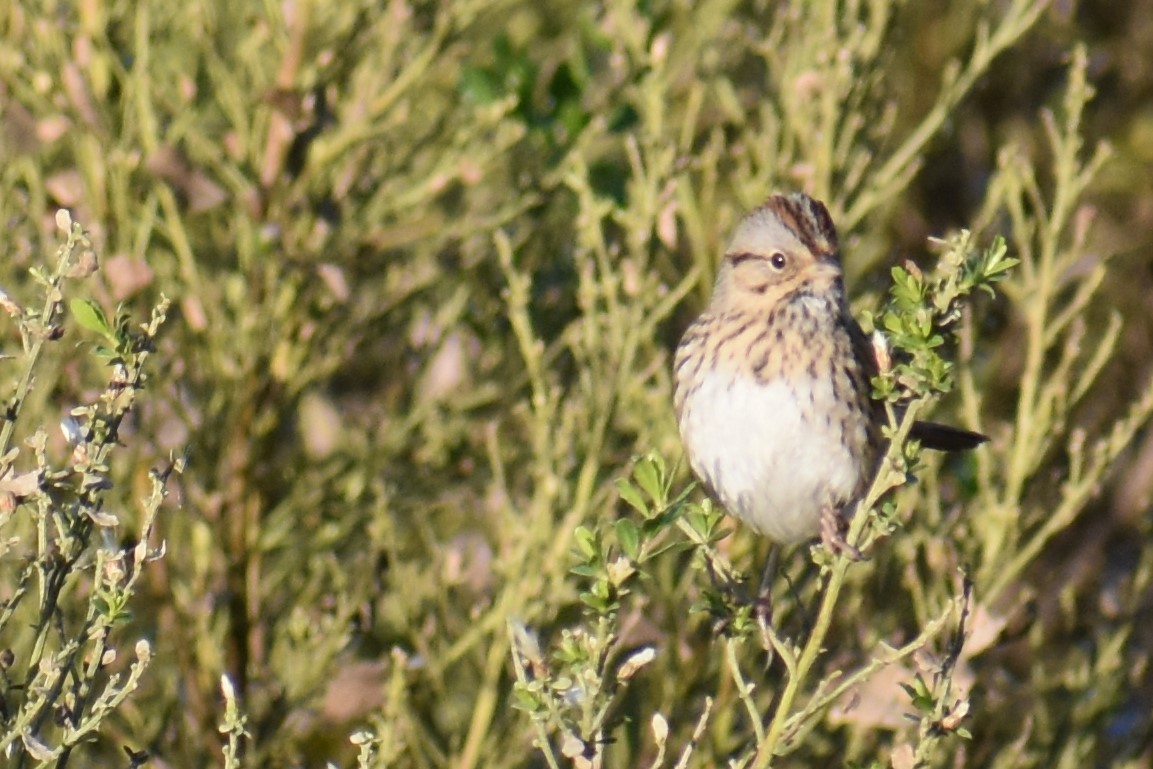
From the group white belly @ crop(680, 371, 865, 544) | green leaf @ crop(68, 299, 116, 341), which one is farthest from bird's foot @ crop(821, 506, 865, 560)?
green leaf @ crop(68, 299, 116, 341)

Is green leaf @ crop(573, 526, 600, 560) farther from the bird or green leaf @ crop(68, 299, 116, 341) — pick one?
the bird

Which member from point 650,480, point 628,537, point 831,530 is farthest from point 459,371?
point 628,537

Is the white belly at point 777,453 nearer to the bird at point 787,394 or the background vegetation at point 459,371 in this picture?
the bird at point 787,394

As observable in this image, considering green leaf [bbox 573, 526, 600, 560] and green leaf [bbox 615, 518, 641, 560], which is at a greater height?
green leaf [bbox 615, 518, 641, 560]

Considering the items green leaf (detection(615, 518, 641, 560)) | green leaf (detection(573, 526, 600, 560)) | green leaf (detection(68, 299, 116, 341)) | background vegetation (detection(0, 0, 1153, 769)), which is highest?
green leaf (detection(68, 299, 116, 341))

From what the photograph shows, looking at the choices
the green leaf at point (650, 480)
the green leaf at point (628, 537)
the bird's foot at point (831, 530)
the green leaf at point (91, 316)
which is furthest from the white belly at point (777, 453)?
the green leaf at point (91, 316)

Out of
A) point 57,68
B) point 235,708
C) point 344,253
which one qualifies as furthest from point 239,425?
point 235,708

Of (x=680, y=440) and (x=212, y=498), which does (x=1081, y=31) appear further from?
(x=212, y=498)
